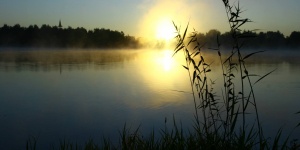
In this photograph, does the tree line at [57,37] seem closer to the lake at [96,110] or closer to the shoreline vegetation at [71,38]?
the shoreline vegetation at [71,38]

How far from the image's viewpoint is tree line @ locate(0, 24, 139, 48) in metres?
114

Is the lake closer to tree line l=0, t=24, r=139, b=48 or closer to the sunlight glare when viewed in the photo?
the sunlight glare

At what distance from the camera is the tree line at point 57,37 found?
11375 centimetres

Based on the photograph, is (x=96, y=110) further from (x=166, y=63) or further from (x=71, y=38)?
(x=71, y=38)

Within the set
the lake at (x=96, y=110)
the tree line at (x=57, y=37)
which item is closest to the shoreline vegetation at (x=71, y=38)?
the tree line at (x=57, y=37)

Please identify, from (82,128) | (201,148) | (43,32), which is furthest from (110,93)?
(43,32)

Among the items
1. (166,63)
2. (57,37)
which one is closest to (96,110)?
(166,63)

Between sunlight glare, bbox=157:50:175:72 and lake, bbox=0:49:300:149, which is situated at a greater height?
lake, bbox=0:49:300:149

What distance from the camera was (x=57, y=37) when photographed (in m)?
122

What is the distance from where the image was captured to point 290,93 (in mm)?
15523

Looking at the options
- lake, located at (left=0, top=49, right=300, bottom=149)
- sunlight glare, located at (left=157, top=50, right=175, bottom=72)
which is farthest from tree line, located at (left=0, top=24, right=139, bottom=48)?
lake, located at (left=0, top=49, right=300, bottom=149)

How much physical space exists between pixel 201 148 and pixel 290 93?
12981 millimetres

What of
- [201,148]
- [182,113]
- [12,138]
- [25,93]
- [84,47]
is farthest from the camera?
[84,47]

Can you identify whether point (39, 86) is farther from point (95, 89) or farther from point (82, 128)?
point (82, 128)
